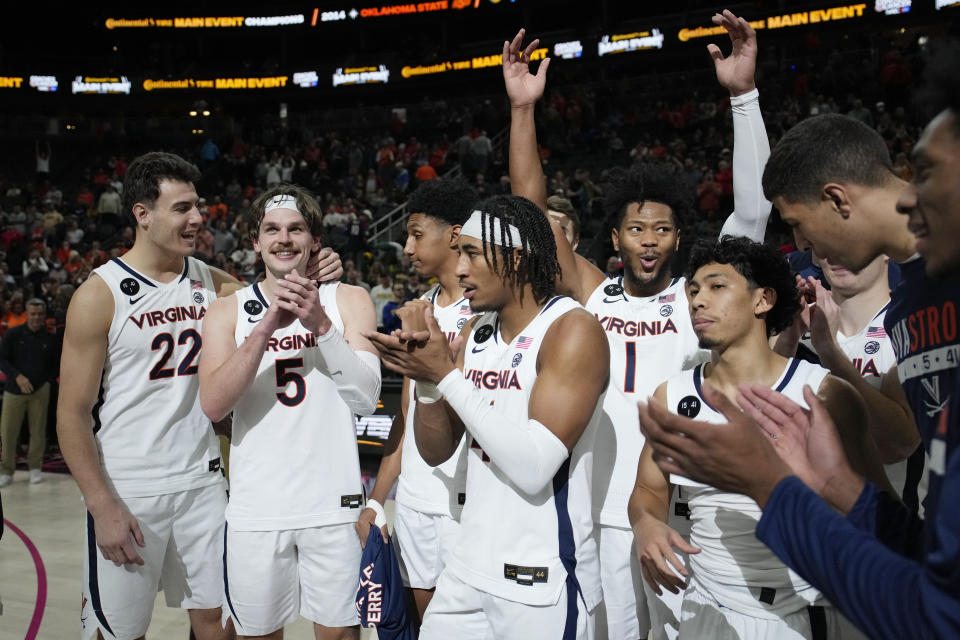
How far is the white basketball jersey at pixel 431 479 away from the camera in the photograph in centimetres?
350

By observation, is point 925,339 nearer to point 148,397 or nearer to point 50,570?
point 148,397

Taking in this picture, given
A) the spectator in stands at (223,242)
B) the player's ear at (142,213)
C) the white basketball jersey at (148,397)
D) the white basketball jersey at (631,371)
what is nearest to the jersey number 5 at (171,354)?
the white basketball jersey at (148,397)

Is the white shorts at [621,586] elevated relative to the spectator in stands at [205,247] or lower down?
lower down

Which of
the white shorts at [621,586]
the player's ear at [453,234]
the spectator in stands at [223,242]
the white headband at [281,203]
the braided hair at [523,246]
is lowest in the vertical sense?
the white shorts at [621,586]

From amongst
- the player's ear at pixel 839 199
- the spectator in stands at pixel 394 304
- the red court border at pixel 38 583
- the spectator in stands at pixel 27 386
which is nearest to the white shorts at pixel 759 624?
the player's ear at pixel 839 199

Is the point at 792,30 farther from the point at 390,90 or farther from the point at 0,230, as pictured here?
the point at 0,230

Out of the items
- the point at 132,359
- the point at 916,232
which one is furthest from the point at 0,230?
the point at 916,232

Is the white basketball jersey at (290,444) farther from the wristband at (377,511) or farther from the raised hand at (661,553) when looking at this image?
the raised hand at (661,553)

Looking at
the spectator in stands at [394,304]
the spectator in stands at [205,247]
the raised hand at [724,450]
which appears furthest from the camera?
the spectator in stands at [205,247]

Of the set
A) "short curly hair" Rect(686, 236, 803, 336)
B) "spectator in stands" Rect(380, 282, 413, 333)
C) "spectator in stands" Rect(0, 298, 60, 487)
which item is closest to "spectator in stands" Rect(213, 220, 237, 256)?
"spectator in stands" Rect(380, 282, 413, 333)

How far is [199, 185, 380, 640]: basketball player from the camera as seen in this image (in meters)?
3.28

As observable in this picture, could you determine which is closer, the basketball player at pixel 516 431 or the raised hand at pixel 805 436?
the raised hand at pixel 805 436

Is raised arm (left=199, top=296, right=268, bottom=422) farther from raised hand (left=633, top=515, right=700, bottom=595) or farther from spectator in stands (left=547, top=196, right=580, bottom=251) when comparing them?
spectator in stands (left=547, top=196, right=580, bottom=251)

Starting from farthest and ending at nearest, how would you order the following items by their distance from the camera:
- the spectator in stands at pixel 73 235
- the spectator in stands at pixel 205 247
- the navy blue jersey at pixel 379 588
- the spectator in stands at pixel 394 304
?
1. the spectator in stands at pixel 73 235
2. the spectator in stands at pixel 205 247
3. the spectator in stands at pixel 394 304
4. the navy blue jersey at pixel 379 588
